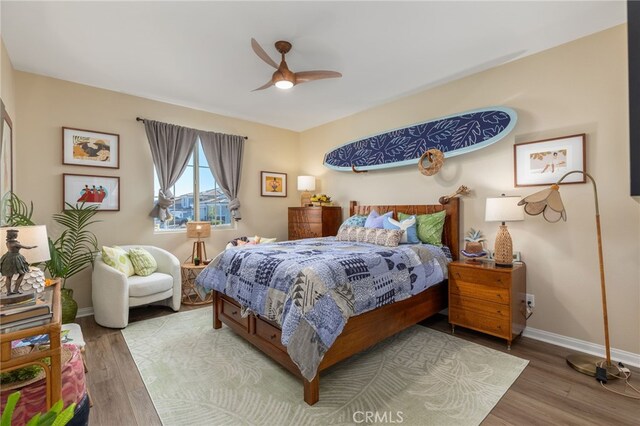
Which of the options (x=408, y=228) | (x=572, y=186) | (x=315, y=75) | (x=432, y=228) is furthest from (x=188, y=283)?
(x=572, y=186)

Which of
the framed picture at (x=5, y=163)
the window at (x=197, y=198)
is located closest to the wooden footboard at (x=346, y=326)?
the window at (x=197, y=198)

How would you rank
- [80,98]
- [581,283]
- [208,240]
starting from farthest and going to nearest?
[208,240]
[80,98]
[581,283]

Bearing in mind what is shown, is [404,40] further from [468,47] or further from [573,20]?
[573,20]

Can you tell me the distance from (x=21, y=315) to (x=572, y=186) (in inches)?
163

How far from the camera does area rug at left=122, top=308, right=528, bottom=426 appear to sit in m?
1.88

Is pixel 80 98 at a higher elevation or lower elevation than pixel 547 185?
higher

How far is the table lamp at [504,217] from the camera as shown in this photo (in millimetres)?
2789

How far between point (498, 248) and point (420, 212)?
111 centimetres

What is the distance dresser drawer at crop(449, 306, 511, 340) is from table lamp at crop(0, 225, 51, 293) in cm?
341

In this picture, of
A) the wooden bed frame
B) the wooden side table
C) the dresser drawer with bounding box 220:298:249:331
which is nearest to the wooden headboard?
the wooden bed frame

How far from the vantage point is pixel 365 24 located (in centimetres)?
255

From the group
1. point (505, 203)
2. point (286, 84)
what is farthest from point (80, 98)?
point (505, 203)

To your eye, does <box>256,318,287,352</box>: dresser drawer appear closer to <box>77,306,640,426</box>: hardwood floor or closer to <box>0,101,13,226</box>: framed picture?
<box>77,306,640,426</box>: hardwood floor
